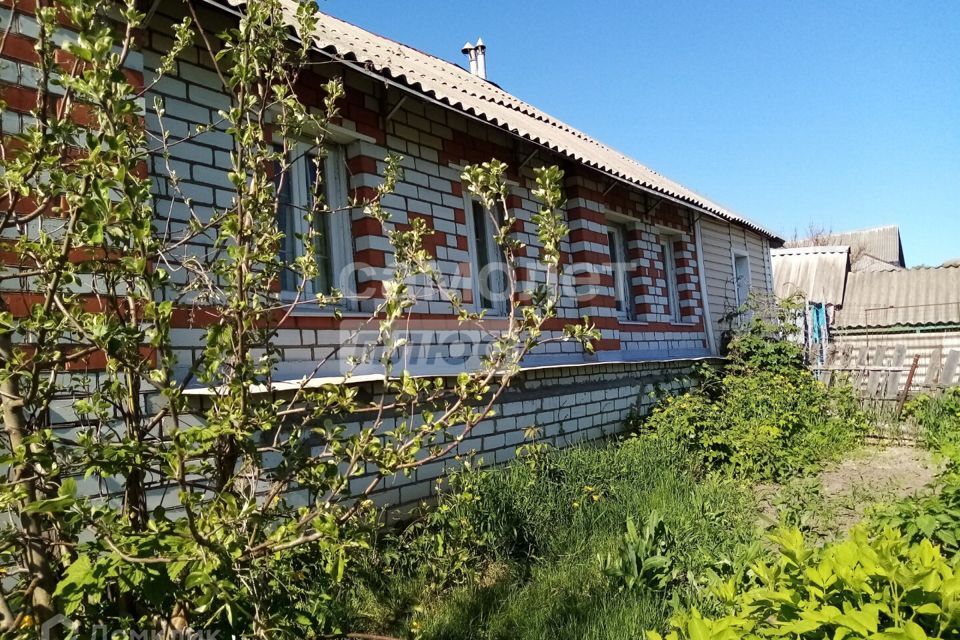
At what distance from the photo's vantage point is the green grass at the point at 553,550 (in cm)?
284

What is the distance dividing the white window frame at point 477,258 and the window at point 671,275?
14.3 ft

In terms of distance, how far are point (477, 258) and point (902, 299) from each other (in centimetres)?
1465

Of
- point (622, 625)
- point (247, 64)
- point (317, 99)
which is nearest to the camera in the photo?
point (247, 64)

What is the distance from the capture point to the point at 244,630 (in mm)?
1725

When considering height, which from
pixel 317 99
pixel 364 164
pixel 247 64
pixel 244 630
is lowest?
pixel 244 630

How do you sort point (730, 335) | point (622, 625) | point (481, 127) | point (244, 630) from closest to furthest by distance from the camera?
point (244, 630), point (622, 625), point (481, 127), point (730, 335)

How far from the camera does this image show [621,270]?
8.98 meters

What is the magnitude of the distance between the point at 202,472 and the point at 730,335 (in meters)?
10.4

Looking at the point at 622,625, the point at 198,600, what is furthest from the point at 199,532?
the point at 622,625

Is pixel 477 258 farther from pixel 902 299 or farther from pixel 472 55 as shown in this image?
pixel 902 299

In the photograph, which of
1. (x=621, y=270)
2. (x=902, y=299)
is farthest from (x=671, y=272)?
(x=902, y=299)

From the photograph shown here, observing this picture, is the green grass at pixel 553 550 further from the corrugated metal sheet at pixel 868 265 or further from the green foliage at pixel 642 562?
the corrugated metal sheet at pixel 868 265

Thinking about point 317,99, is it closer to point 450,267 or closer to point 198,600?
point 450,267

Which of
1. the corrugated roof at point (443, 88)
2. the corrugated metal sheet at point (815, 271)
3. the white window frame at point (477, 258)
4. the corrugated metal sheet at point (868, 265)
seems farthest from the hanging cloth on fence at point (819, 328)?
the corrugated metal sheet at point (868, 265)
